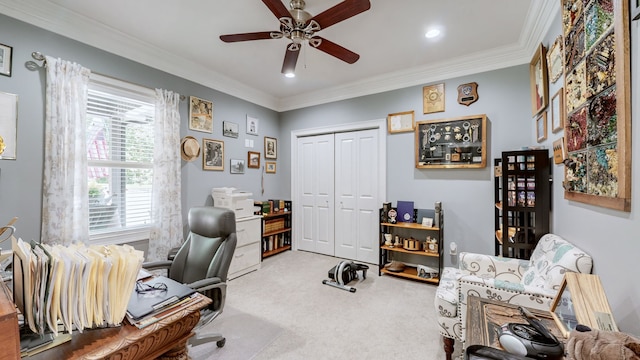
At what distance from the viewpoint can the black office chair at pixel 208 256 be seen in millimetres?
1765

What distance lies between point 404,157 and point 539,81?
1607mm

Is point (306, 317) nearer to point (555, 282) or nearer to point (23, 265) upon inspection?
point (555, 282)

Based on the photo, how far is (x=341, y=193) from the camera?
417 centimetres

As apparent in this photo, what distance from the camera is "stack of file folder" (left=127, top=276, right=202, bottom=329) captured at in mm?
928

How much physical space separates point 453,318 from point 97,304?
6.37ft

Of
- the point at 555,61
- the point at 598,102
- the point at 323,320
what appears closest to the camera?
the point at 598,102

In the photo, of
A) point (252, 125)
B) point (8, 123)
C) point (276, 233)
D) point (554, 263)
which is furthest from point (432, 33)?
point (8, 123)

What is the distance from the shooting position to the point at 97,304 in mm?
864

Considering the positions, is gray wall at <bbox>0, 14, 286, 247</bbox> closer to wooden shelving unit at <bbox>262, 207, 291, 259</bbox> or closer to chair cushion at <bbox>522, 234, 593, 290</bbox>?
wooden shelving unit at <bbox>262, 207, 291, 259</bbox>

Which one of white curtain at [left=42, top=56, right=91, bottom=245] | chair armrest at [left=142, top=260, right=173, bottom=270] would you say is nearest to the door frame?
chair armrest at [left=142, top=260, right=173, bottom=270]

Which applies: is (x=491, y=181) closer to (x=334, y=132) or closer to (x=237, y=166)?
(x=334, y=132)

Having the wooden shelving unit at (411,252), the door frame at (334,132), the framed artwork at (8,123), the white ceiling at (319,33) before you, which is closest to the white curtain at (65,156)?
the framed artwork at (8,123)

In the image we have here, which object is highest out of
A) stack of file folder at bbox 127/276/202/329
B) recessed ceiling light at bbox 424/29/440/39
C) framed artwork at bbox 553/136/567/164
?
recessed ceiling light at bbox 424/29/440/39

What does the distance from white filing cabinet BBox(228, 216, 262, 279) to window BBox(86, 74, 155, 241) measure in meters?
1.08
